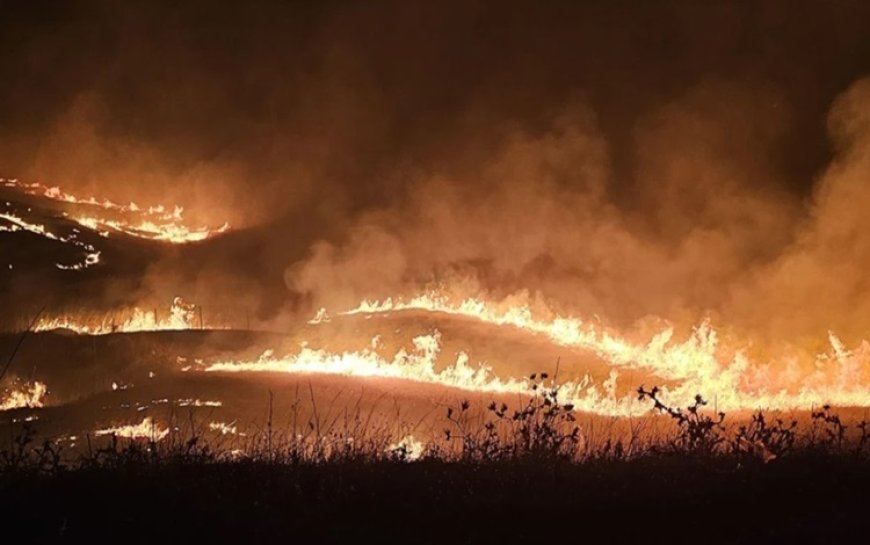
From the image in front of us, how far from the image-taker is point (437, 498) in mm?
8258

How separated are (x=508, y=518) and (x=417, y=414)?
61.3 ft

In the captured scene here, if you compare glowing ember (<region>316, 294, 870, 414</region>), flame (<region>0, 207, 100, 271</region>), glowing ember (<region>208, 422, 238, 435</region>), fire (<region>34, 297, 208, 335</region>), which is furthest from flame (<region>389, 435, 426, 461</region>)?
flame (<region>0, 207, 100, 271</region>)

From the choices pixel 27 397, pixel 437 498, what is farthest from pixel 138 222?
pixel 437 498

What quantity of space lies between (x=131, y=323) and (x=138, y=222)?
14.0 metres

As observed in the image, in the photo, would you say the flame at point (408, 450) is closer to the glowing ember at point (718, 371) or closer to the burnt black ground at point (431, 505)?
the burnt black ground at point (431, 505)

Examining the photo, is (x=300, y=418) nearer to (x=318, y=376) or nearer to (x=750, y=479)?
(x=318, y=376)

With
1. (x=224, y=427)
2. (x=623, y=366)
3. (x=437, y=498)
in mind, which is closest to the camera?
(x=437, y=498)

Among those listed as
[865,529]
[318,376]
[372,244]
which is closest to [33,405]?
[318,376]

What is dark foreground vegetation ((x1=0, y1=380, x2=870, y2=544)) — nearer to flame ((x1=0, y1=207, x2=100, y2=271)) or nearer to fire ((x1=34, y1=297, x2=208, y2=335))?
fire ((x1=34, y1=297, x2=208, y2=335))

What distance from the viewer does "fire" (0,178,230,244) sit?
173 feet

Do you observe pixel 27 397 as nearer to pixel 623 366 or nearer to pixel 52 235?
pixel 52 235

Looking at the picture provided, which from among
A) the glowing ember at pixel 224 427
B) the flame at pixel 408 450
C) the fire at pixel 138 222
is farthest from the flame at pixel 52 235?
the flame at pixel 408 450

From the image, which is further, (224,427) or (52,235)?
(52,235)

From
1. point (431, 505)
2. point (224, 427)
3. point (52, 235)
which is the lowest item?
point (431, 505)
